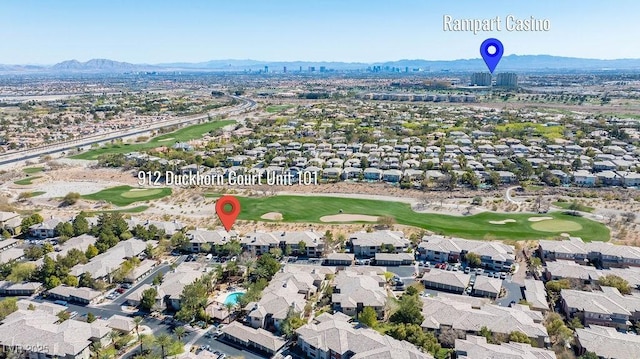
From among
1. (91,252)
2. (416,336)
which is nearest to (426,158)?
(416,336)

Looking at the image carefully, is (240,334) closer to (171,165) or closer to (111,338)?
(111,338)

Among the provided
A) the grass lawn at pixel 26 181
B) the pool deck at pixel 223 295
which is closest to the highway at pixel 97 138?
the grass lawn at pixel 26 181

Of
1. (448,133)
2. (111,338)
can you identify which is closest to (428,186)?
(448,133)

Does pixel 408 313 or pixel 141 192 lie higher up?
pixel 141 192

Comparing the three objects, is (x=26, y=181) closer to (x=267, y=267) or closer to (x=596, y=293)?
(x=267, y=267)

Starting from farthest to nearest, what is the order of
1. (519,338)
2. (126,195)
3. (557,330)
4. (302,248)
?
(126,195), (302,248), (557,330), (519,338)

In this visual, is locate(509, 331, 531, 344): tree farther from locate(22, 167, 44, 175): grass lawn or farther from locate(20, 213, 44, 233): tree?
locate(22, 167, 44, 175): grass lawn

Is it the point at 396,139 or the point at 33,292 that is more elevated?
the point at 396,139
